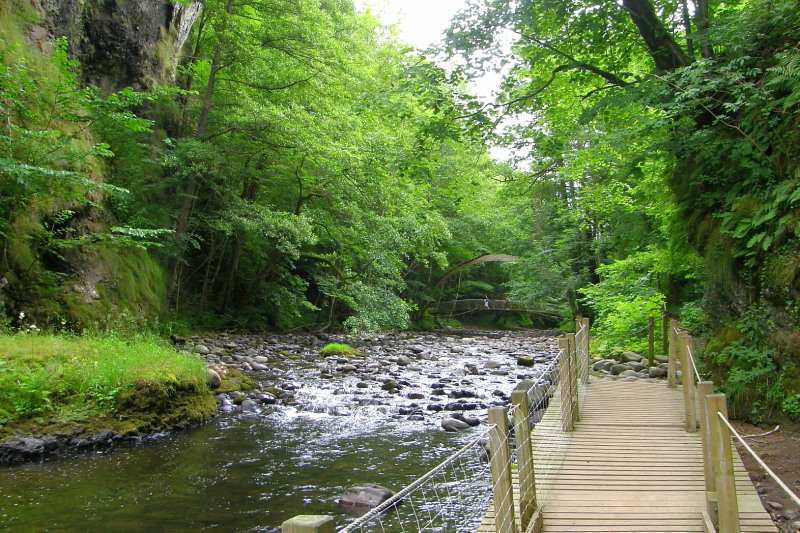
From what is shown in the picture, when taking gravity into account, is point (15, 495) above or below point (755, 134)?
below

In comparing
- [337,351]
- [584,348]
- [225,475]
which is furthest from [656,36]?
[337,351]

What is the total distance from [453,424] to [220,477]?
3.57m

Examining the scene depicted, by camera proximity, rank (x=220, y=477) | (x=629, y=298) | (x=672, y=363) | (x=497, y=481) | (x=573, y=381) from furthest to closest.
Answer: (x=629, y=298) → (x=672, y=363) → (x=573, y=381) → (x=220, y=477) → (x=497, y=481)

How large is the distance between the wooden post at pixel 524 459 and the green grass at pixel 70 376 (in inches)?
217

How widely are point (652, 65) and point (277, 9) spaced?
998 centimetres

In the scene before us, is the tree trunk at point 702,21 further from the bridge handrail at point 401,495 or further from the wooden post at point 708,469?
the bridge handrail at point 401,495

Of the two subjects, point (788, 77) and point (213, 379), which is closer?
point (788, 77)

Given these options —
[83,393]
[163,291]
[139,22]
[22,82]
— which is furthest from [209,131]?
[83,393]

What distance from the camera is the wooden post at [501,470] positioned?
309 centimetres

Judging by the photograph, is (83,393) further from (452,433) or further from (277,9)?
(277,9)

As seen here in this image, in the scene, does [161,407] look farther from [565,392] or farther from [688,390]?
[688,390]

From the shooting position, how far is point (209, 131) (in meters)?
16.4

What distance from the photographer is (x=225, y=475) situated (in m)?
5.99

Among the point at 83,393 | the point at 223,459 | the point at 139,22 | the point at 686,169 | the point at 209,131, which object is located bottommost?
the point at 223,459
